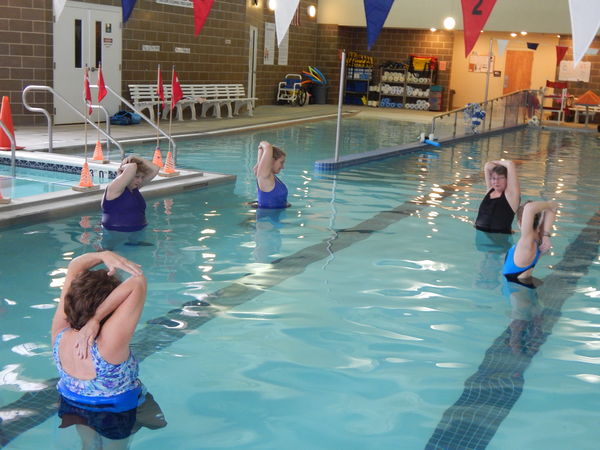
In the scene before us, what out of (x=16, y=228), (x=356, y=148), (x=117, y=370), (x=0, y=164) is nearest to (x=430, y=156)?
(x=356, y=148)

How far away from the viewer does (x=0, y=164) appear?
10602mm

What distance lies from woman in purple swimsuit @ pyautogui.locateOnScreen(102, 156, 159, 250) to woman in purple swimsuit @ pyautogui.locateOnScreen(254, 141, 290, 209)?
1488mm

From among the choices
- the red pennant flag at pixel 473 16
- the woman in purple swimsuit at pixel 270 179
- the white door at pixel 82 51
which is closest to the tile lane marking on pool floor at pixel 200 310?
the woman in purple swimsuit at pixel 270 179

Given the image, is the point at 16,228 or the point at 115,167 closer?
the point at 16,228

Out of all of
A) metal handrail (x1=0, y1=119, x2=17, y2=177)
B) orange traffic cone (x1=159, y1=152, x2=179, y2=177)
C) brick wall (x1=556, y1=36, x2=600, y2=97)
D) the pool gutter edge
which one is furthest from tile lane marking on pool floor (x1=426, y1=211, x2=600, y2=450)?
brick wall (x1=556, y1=36, x2=600, y2=97)

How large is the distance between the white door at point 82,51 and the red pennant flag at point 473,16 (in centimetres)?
1009

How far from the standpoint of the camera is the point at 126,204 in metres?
7.21

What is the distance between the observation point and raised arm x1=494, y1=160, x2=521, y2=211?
761cm

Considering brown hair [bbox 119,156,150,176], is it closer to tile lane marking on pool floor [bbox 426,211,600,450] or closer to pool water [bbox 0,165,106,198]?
pool water [bbox 0,165,106,198]

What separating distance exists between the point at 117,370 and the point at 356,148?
11.8 metres

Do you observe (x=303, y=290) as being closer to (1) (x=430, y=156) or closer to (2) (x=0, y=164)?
(2) (x=0, y=164)

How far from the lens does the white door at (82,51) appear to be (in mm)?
15234

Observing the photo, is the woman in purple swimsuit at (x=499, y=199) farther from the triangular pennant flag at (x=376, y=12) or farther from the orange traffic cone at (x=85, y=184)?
the orange traffic cone at (x=85, y=184)

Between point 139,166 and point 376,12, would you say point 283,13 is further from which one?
point 139,166
